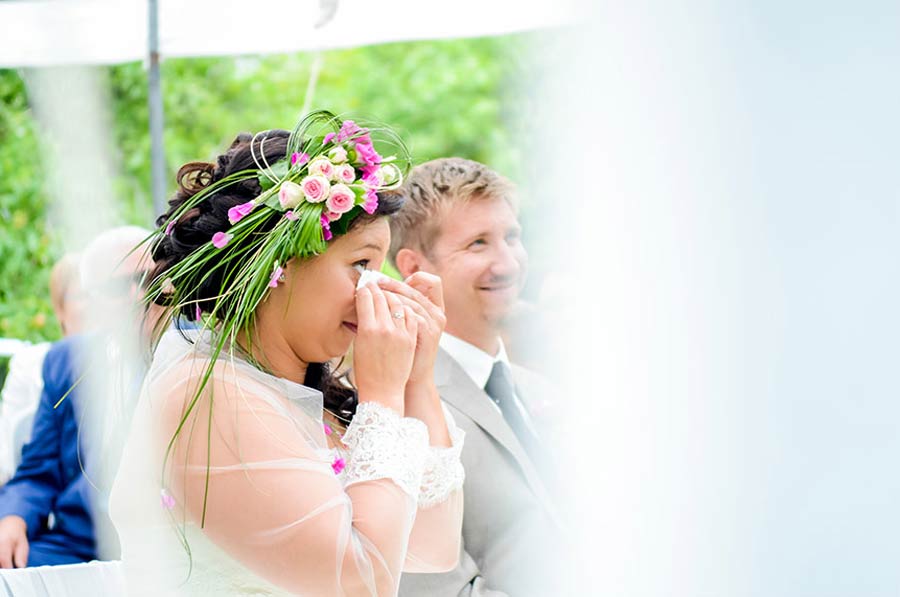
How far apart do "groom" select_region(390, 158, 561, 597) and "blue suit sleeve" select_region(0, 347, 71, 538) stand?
1.17 meters

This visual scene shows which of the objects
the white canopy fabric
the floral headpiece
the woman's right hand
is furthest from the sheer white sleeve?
the white canopy fabric

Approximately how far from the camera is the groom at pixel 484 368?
210cm

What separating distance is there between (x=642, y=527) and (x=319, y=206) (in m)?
0.74

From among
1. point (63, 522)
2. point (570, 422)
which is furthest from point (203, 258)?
point (63, 522)

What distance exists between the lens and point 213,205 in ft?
5.49

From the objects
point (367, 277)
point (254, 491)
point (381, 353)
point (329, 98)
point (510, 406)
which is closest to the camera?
point (254, 491)

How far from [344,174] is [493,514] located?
822mm

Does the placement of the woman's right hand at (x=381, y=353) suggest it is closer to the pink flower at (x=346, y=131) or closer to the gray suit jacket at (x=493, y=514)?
the pink flower at (x=346, y=131)

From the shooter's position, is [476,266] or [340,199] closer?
[340,199]

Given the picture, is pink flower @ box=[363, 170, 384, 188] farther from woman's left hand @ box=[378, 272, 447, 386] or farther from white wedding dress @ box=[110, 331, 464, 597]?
white wedding dress @ box=[110, 331, 464, 597]

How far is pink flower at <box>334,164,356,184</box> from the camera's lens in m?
1.65

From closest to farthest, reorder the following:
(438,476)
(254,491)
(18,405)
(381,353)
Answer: (254,491) → (381,353) → (438,476) → (18,405)

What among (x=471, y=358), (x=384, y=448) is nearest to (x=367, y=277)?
(x=384, y=448)

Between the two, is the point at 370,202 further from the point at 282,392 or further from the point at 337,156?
the point at 282,392
